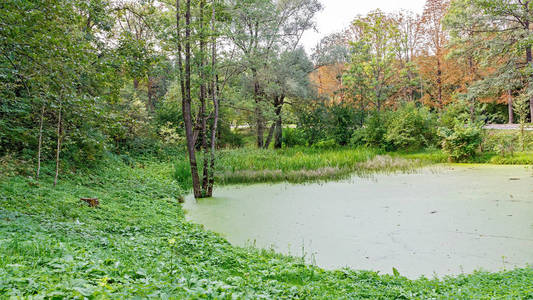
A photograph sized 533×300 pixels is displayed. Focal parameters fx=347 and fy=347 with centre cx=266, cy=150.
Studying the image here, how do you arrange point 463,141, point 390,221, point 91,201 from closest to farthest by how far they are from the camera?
point 91,201, point 390,221, point 463,141

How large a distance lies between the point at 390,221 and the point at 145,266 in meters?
3.95

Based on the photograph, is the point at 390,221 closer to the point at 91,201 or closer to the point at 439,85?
the point at 91,201

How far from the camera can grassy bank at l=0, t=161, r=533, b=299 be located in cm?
219

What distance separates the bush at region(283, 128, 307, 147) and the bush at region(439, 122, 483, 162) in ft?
21.8

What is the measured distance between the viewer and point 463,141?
1239 centimetres

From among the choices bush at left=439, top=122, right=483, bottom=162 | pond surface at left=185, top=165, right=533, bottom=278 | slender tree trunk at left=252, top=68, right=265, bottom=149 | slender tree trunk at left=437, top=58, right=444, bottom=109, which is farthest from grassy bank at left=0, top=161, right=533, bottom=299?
slender tree trunk at left=437, top=58, right=444, bottom=109

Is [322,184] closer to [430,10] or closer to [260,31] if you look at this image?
[260,31]

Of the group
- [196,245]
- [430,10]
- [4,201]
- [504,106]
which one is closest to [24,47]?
[4,201]

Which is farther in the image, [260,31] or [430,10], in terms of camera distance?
[430,10]

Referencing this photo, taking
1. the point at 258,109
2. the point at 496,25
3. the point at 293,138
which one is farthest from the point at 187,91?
the point at 496,25

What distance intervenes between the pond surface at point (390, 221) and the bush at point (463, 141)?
10.3 ft

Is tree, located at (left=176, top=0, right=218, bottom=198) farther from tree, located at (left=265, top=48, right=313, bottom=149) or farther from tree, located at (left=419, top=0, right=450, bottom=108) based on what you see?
tree, located at (left=419, top=0, right=450, bottom=108)

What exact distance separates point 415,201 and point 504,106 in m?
22.3

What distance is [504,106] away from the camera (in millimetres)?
24078
